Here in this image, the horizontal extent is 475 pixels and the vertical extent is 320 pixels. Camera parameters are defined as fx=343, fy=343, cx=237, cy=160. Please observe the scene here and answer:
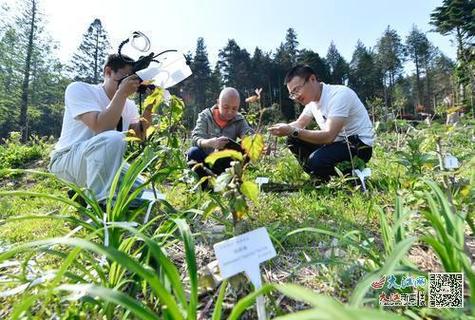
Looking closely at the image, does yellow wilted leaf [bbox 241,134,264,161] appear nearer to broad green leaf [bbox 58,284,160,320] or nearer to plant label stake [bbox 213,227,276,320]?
plant label stake [bbox 213,227,276,320]

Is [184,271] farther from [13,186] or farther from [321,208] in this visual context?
[13,186]

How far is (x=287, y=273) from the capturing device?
129cm

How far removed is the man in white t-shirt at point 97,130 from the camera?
77.6 inches

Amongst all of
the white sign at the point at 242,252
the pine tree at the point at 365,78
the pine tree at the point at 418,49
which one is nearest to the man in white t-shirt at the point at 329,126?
the white sign at the point at 242,252

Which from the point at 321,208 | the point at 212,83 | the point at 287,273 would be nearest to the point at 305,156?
the point at 321,208

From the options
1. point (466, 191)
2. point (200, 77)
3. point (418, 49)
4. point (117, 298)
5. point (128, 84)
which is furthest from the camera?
A: point (418, 49)

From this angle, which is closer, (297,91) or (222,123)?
(297,91)

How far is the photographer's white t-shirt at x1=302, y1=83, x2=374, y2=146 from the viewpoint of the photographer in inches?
110

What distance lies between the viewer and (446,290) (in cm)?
86

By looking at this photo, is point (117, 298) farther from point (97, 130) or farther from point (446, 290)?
point (97, 130)

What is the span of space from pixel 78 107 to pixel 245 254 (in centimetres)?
175

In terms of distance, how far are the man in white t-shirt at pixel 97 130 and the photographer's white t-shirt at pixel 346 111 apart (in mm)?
1515

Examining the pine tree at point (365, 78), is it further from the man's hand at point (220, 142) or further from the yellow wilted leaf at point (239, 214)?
the yellow wilted leaf at point (239, 214)

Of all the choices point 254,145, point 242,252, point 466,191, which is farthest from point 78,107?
point 466,191
